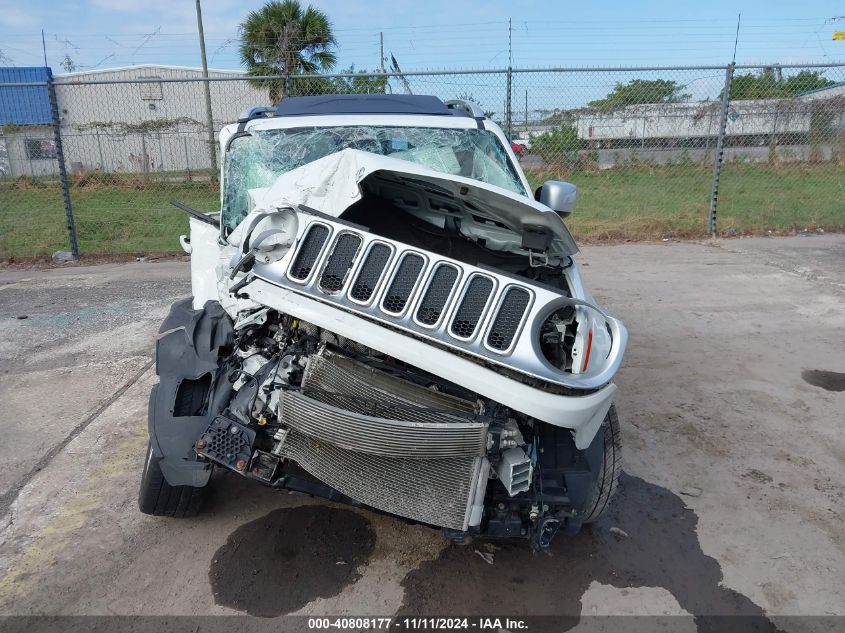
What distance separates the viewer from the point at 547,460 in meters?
2.66

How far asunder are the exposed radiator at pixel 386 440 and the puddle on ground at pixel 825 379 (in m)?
3.53

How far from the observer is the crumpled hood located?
2713 mm

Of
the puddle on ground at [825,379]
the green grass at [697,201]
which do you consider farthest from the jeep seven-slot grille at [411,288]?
the green grass at [697,201]

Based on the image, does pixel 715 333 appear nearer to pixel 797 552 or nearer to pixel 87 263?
pixel 797 552

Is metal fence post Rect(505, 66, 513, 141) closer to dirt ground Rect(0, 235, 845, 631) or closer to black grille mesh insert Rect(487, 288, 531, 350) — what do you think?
dirt ground Rect(0, 235, 845, 631)

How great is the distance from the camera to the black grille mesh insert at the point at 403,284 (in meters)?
2.49

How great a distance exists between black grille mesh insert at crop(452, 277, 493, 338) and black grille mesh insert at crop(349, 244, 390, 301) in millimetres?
341

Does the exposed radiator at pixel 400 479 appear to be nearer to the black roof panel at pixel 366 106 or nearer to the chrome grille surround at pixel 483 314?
the chrome grille surround at pixel 483 314

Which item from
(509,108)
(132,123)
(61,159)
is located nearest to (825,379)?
(509,108)

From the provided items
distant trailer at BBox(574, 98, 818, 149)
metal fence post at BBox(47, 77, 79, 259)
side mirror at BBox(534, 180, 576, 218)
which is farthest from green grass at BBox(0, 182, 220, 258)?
side mirror at BBox(534, 180, 576, 218)

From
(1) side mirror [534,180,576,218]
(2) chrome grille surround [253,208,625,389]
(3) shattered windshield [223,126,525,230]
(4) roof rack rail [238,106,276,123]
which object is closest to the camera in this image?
(2) chrome grille surround [253,208,625,389]

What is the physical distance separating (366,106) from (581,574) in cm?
320

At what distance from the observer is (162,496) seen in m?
3.18

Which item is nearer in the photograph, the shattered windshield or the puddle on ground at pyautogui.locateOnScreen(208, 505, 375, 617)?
the puddle on ground at pyautogui.locateOnScreen(208, 505, 375, 617)
